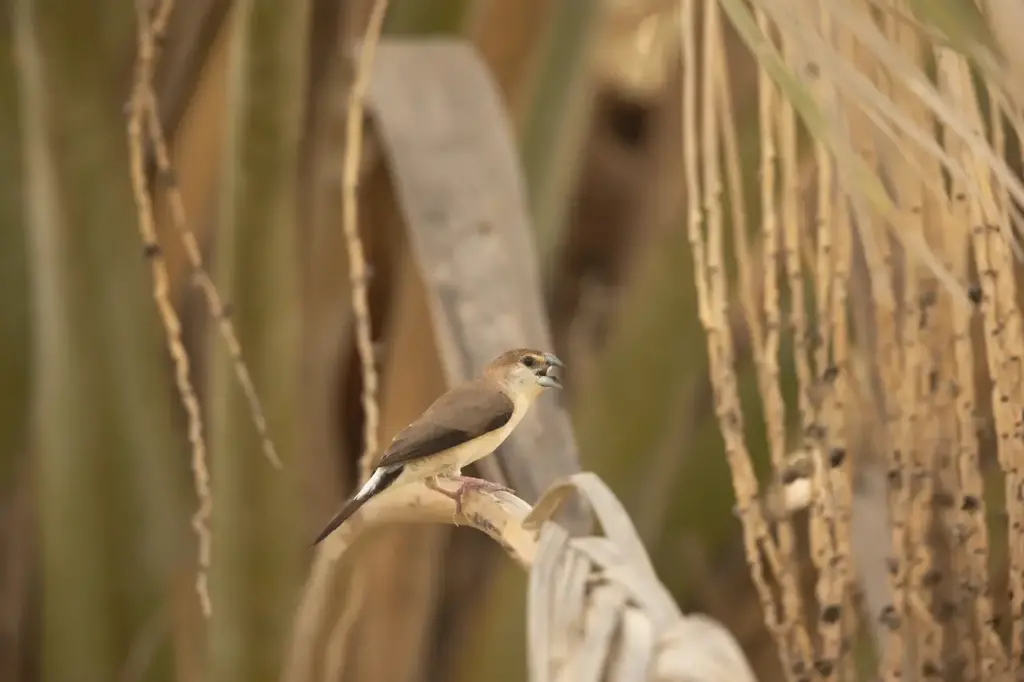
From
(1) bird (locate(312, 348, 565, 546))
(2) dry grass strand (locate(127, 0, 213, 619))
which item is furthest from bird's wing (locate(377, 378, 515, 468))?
(2) dry grass strand (locate(127, 0, 213, 619))

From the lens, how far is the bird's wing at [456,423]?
49 cm

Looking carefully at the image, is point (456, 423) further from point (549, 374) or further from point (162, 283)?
point (162, 283)

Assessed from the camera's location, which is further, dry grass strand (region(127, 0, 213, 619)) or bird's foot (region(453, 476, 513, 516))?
dry grass strand (region(127, 0, 213, 619))

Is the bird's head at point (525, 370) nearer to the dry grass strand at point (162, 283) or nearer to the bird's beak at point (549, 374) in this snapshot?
the bird's beak at point (549, 374)

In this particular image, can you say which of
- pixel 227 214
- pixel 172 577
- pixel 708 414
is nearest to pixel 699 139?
pixel 708 414

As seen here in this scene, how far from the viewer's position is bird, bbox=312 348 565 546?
49cm

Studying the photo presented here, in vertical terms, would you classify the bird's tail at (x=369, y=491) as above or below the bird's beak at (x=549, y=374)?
below

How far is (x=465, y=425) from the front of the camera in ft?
1.61

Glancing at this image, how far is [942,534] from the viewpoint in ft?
1.62

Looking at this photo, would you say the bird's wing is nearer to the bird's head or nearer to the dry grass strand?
the bird's head

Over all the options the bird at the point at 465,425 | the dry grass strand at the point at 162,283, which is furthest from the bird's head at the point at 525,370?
the dry grass strand at the point at 162,283

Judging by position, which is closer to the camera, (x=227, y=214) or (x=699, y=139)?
(x=227, y=214)

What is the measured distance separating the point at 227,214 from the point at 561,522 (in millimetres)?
304

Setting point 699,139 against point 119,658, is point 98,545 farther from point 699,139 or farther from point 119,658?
point 699,139
